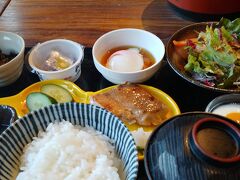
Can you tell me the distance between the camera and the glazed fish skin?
139 cm

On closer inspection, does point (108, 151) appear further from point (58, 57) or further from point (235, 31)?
point (235, 31)

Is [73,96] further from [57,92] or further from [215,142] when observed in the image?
[215,142]

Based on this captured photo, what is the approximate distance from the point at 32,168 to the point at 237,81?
107 centimetres

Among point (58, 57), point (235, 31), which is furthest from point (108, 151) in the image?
point (235, 31)

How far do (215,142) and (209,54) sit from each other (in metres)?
0.87

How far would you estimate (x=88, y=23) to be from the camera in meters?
2.04

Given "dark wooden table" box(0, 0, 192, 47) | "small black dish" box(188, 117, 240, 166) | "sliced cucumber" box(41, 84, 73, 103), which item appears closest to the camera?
"small black dish" box(188, 117, 240, 166)

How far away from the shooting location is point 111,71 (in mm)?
1525

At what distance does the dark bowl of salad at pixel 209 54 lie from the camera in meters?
1.55

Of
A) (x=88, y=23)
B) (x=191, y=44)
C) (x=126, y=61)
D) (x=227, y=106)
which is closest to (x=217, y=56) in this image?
(x=191, y=44)

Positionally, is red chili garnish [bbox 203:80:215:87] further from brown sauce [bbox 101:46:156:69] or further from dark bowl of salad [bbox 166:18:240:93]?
brown sauce [bbox 101:46:156:69]

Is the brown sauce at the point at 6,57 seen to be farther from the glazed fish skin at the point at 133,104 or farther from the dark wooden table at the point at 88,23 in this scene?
the glazed fish skin at the point at 133,104

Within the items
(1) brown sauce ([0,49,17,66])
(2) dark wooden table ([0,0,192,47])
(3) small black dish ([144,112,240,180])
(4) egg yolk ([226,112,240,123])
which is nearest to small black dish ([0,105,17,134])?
(1) brown sauce ([0,49,17,66])

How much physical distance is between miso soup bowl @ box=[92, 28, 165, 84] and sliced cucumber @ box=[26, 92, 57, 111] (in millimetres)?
314
